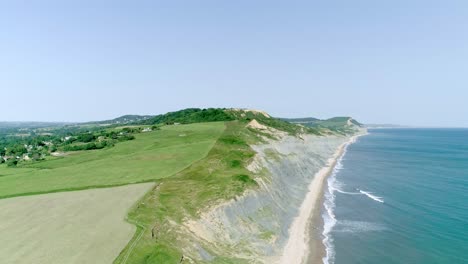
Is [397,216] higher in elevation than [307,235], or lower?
higher

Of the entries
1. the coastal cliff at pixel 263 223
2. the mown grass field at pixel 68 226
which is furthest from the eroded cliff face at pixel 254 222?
the mown grass field at pixel 68 226

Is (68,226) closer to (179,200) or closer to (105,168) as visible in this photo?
(179,200)

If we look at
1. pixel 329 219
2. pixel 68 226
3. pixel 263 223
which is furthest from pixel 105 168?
pixel 329 219

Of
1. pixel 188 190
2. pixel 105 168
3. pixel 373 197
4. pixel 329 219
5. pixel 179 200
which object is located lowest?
pixel 329 219

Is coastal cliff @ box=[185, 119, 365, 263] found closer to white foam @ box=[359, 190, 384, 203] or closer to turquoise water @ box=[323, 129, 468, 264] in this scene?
turquoise water @ box=[323, 129, 468, 264]

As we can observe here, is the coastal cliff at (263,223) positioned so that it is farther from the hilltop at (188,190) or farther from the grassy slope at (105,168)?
the grassy slope at (105,168)

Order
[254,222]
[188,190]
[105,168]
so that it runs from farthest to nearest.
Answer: [105,168]
[188,190]
[254,222]

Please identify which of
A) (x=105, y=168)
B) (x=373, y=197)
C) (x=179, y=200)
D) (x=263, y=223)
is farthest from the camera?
(x=373, y=197)
